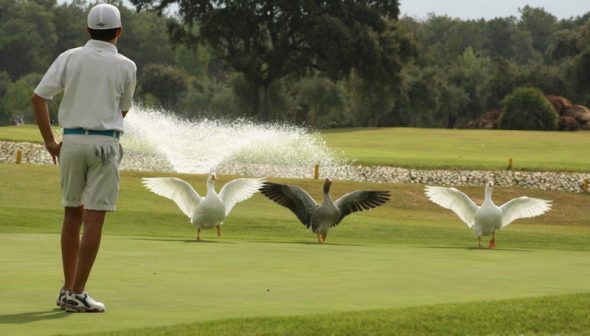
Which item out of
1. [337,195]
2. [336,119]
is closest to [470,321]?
[337,195]

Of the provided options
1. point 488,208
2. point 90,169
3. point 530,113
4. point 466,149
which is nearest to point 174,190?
point 488,208

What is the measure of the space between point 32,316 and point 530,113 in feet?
235

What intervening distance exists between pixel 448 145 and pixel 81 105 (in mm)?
50880

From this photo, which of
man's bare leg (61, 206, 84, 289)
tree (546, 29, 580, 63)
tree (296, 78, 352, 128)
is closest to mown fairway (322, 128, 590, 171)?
tree (296, 78, 352, 128)

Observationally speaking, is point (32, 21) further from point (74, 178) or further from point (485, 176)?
point (74, 178)

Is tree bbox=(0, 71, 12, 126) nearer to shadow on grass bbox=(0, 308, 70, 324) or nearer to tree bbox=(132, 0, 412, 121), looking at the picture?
tree bbox=(132, 0, 412, 121)

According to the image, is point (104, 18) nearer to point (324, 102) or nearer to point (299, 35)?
point (299, 35)

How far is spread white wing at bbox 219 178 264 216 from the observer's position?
68.1 ft

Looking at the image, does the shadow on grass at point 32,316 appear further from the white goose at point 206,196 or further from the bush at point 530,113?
the bush at point 530,113

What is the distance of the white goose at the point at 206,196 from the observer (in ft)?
66.6

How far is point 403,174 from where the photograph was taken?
45594mm

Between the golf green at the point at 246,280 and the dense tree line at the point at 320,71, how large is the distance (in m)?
60.1

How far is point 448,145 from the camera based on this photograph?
2320 inches

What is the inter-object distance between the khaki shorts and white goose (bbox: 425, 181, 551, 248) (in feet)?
43.8
